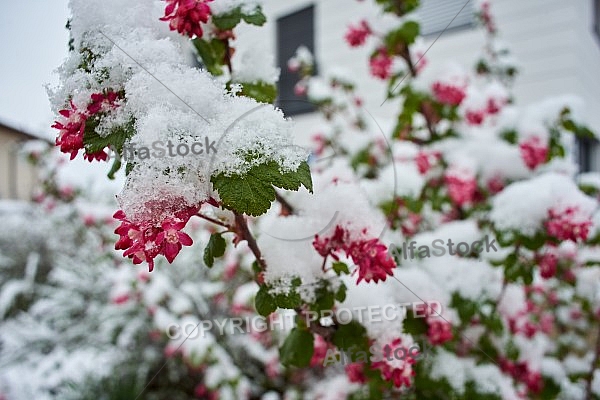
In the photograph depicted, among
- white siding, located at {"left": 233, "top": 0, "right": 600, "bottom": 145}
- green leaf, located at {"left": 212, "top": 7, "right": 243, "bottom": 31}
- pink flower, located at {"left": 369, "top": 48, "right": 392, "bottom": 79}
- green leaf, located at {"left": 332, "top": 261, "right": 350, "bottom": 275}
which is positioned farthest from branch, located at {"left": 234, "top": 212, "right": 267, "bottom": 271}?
white siding, located at {"left": 233, "top": 0, "right": 600, "bottom": 145}

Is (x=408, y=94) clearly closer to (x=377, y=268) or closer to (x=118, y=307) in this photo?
(x=377, y=268)

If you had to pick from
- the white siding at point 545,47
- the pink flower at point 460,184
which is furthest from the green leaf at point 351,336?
the white siding at point 545,47

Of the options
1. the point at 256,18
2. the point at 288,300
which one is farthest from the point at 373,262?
the point at 256,18

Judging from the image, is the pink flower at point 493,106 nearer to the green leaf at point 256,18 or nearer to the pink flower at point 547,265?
the pink flower at point 547,265

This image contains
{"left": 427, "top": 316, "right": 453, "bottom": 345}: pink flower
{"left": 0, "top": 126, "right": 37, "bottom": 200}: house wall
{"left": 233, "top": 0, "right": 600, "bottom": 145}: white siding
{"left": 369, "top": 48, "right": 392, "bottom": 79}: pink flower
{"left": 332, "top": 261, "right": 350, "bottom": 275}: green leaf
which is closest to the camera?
{"left": 332, "top": 261, "right": 350, "bottom": 275}: green leaf

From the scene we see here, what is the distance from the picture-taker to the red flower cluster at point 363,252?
2.19ft

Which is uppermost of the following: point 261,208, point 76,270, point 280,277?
point 261,208

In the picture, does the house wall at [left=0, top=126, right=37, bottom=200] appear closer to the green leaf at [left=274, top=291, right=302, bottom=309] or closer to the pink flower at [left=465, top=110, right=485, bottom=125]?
the pink flower at [left=465, top=110, right=485, bottom=125]

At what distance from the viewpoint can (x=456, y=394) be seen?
1.15 m

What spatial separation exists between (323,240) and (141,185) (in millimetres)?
338

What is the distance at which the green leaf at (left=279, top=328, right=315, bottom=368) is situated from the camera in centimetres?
77

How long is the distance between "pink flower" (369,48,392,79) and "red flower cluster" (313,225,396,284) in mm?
1291

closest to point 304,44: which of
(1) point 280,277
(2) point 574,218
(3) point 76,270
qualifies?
(3) point 76,270

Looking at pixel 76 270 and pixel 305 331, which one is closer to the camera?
pixel 305 331
